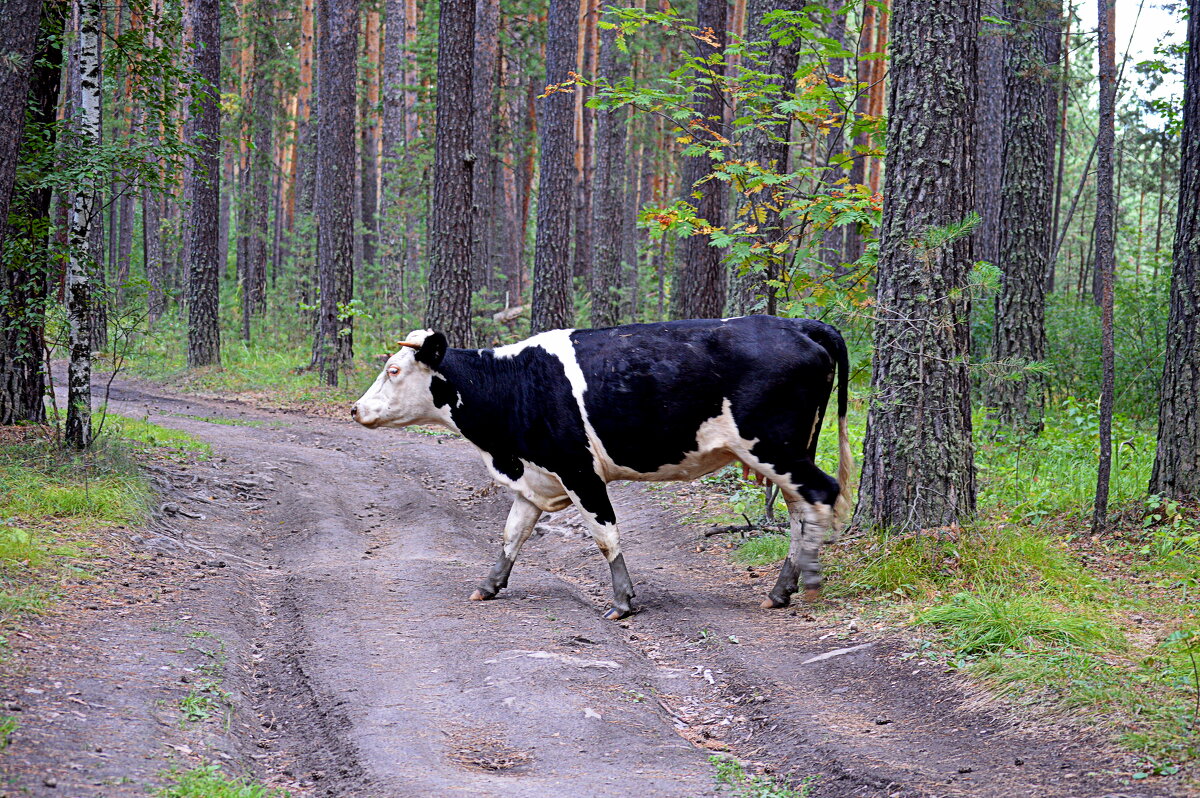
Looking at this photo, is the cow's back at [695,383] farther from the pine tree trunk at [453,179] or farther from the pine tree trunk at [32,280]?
the pine tree trunk at [453,179]

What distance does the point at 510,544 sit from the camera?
7613 millimetres

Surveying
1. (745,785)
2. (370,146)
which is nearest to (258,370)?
(745,785)

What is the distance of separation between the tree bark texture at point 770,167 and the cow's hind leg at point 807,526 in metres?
3.35

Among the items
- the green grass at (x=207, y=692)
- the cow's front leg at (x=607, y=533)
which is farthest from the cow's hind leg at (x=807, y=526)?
the green grass at (x=207, y=692)

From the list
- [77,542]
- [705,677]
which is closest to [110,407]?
[77,542]

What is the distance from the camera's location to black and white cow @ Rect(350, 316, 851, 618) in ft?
22.9

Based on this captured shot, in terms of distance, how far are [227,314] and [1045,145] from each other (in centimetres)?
2739

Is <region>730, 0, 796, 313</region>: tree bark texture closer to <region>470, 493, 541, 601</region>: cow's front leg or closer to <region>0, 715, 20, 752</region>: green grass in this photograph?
<region>470, 493, 541, 601</region>: cow's front leg

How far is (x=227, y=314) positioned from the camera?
3303cm

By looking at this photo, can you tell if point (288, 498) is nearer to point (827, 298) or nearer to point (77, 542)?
point (77, 542)

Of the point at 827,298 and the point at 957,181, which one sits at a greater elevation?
the point at 957,181

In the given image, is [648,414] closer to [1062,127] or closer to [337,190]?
[337,190]

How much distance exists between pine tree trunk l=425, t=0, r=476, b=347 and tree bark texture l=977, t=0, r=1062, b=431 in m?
7.72

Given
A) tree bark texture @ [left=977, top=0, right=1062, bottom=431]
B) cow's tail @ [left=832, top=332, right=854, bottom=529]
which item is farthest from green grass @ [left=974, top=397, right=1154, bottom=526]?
cow's tail @ [left=832, top=332, right=854, bottom=529]
